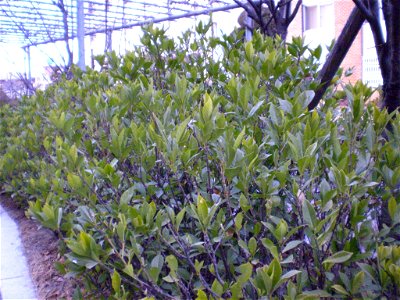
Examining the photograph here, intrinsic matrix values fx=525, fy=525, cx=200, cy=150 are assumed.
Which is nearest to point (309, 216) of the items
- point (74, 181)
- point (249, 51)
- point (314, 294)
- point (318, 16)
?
point (314, 294)

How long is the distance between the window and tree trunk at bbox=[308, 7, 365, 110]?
19.7m

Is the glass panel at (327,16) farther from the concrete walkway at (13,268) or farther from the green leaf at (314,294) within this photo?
the green leaf at (314,294)

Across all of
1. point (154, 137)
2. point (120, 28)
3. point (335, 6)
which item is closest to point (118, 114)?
point (154, 137)

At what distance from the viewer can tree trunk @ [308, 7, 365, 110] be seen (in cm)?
329

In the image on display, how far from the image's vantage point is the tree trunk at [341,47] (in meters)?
3.29

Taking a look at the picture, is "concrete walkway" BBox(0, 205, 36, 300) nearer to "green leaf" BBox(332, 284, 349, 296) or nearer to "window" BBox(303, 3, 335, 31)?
"green leaf" BBox(332, 284, 349, 296)

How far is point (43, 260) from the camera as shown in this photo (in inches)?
178

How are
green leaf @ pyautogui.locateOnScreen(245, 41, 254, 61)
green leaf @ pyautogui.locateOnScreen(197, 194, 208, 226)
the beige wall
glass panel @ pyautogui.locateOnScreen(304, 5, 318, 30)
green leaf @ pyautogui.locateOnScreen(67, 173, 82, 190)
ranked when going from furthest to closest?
glass panel @ pyautogui.locateOnScreen(304, 5, 318, 30), the beige wall, green leaf @ pyautogui.locateOnScreen(245, 41, 254, 61), green leaf @ pyautogui.locateOnScreen(67, 173, 82, 190), green leaf @ pyautogui.locateOnScreen(197, 194, 208, 226)

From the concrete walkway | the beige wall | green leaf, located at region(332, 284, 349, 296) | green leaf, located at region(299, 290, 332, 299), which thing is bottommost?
the concrete walkway

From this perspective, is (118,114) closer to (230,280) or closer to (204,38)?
(230,280)

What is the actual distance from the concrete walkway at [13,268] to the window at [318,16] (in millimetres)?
19435

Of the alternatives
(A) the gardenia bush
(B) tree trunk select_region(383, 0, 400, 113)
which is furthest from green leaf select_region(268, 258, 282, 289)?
(B) tree trunk select_region(383, 0, 400, 113)

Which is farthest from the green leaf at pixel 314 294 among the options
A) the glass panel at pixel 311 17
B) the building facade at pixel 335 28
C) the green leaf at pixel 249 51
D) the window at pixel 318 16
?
the glass panel at pixel 311 17

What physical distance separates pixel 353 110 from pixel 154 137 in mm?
906
